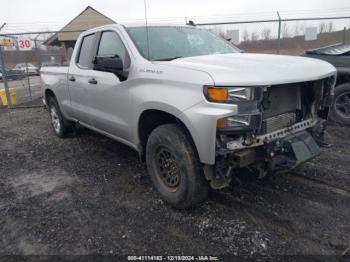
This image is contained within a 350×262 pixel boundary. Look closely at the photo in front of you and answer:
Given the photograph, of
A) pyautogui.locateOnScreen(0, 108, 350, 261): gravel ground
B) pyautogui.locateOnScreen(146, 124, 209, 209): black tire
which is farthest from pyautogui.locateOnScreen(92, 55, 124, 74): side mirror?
pyautogui.locateOnScreen(0, 108, 350, 261): gravel ground

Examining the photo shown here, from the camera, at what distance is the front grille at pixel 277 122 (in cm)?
308

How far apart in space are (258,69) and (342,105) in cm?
403

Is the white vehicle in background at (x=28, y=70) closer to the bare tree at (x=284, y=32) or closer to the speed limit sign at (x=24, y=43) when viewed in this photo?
the speed limit sign at (x=24, y=43)

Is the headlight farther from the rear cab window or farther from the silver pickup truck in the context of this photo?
the rear cab window

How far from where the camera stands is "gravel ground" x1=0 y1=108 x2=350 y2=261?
2.90 m

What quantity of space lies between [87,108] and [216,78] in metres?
2.63

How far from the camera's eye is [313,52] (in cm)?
657

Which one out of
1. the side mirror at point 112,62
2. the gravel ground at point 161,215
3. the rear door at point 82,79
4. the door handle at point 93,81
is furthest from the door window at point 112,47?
the gravel ground at point 161,215

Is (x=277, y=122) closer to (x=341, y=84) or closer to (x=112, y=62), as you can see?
(x=112, y=62)

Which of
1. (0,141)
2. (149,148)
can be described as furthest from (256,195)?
(0,141)

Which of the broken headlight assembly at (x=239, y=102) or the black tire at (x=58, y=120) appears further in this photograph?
the black tire at (x=58, y=120)

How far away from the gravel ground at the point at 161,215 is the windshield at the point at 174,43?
1.64 m

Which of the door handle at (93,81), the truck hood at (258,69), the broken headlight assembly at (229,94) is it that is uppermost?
the truck hood at (258,69)

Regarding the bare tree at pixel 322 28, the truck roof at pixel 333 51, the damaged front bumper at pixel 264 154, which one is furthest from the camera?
the bare tree at pixel 322 28
